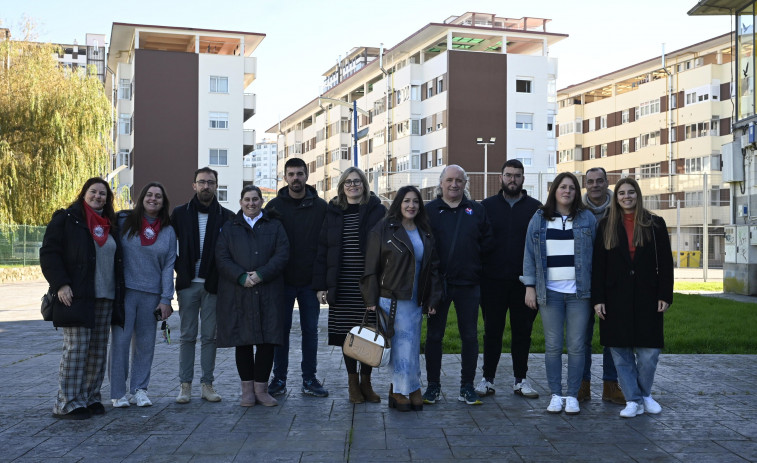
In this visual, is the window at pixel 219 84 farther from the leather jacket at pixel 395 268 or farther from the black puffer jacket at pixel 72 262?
the leather jacket at pixel 395 268

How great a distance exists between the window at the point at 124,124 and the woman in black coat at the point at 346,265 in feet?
198

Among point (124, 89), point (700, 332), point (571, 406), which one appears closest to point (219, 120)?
point (124, 89)

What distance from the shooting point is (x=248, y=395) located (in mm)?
7828

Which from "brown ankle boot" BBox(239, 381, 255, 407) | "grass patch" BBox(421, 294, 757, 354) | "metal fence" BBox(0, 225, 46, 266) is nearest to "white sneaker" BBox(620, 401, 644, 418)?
"brown ankle boot" BBox(239, 381, 255, 407)

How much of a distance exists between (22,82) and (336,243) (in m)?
28.1

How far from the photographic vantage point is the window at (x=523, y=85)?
61.8 meters

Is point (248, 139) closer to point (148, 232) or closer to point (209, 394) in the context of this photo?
point (148, 232)

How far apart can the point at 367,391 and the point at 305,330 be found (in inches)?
34.4

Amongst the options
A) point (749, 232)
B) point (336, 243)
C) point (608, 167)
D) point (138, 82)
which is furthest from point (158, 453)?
point (608, 167)

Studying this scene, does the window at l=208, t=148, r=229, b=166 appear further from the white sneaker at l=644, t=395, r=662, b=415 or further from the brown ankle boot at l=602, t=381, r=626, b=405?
the white sneaker at l=644, t=395, r=662, b=415

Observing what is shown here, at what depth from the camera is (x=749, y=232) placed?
22.6 meters

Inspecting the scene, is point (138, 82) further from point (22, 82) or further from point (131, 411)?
point (131, 411)

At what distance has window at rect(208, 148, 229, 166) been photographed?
63875mm

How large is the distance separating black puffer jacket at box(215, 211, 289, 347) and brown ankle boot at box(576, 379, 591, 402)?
2792 mm
